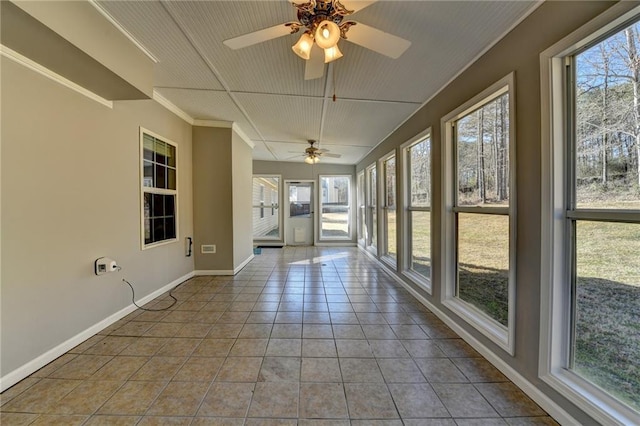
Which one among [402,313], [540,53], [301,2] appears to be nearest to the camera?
[301,2]

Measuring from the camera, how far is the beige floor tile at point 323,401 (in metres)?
1.47

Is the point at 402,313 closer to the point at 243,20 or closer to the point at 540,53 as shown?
the point at 540,53

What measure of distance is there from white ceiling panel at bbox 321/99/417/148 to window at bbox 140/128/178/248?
7.46 ft

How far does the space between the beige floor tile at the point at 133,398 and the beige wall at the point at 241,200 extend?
270cm

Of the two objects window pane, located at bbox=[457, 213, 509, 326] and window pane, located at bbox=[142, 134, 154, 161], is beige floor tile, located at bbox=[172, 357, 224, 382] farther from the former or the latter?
window pane, located at bbox=[142, 134, 154, 161]

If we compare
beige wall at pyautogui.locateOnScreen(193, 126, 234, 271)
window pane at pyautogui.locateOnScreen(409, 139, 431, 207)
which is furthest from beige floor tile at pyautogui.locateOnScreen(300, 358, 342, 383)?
beige wall at pyautogui.locateOnScreen(193, 126, 234, 271)

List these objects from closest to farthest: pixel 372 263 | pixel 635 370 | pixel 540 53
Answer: pixel 635 370
pixel 540 53
pixel 372 263

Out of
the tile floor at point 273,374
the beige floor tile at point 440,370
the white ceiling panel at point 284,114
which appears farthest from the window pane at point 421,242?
the white ceiling panel at point 284,114

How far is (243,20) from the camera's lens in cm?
178

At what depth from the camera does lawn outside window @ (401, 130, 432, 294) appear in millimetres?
3180

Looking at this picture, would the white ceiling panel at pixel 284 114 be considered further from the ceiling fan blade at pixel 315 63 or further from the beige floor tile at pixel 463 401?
the beige floor tile at pixel 463 401

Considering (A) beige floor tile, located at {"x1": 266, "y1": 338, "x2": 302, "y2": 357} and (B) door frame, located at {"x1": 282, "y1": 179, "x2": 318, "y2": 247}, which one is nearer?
(A) beige floor tile, located at {"x1": 266, "y1": 338, "x2": 302, "y2": 357}

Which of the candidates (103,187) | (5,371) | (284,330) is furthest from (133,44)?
(284,330)

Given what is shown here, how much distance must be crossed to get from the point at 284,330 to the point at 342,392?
0.94 meters
